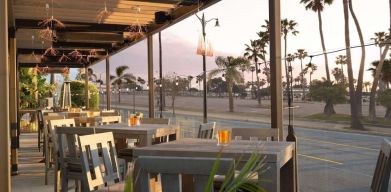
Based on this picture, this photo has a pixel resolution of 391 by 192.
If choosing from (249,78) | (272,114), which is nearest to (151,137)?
(272,114)

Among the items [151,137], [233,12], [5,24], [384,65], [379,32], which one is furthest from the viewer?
[379,32]

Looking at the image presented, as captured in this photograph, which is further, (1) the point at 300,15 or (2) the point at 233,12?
(1) the point at 300,15

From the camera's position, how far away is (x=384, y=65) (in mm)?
22516

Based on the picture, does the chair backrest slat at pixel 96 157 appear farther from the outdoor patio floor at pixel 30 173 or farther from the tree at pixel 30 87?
the tree at pixel 30 87

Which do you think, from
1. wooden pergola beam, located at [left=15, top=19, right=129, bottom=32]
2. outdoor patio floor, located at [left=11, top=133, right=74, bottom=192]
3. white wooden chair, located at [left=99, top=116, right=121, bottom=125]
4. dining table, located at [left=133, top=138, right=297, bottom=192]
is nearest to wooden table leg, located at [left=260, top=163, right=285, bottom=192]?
dining table, located at [left=133, top=138, right=297, bottom=192]

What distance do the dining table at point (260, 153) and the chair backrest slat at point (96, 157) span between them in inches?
16.5

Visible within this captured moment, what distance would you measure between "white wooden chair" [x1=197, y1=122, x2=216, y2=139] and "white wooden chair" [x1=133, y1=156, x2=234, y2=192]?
238cm

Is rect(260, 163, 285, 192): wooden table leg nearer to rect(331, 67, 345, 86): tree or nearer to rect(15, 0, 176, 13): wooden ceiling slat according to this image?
rect(15, 0, 176, 13): wooden ceiling slat

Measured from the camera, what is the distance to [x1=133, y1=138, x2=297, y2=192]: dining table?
97.7 inches

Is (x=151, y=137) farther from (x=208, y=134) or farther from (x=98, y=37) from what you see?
(x=98, y=37)

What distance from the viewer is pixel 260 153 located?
2463mm

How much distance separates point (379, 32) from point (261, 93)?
16656 mm

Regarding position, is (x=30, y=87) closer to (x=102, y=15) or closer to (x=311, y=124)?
(x=102, y=15)

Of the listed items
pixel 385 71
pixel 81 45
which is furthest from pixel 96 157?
pixel 385 71
